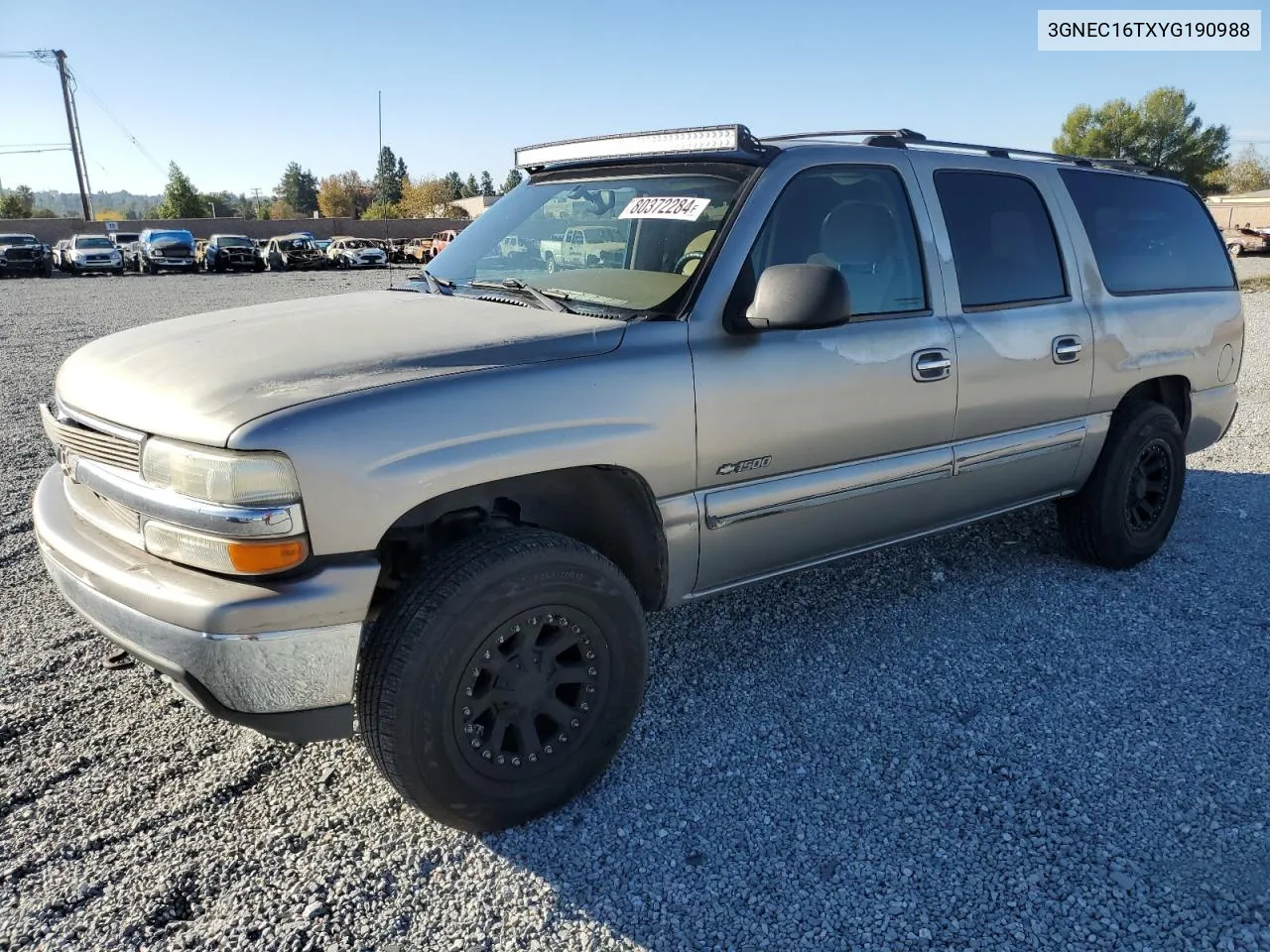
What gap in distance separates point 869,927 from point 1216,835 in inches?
44.3

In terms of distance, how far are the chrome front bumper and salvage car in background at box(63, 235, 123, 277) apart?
36.7 meters

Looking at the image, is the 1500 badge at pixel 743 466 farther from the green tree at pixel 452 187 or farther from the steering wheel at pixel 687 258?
the green tree at pixel 452 187

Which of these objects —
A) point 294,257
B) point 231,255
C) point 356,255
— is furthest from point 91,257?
point 356,255

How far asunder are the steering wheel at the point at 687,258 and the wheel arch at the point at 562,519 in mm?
739

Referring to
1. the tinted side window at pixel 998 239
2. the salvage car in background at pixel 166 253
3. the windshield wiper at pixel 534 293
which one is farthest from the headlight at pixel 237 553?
the salvage car in background at pixel 166 253

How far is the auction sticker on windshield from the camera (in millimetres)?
3070

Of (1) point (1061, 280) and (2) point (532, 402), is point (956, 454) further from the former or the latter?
(2) point (532, 402)

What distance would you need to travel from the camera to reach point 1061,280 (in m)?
3.99

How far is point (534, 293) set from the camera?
3107 millimetres

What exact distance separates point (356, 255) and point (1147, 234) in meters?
35.7

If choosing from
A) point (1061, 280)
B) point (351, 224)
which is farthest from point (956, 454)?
point (351, 224)

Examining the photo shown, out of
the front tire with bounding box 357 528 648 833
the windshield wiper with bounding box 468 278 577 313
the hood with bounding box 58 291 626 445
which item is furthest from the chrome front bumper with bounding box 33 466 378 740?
the windshield wiper with bounding box 468 278 577 313

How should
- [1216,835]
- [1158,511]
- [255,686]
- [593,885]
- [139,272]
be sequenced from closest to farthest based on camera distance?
[255,686] → [593,885] → [1216,835] → [1158,511] → [139,272]

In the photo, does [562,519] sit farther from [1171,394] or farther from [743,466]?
[1171,394]
